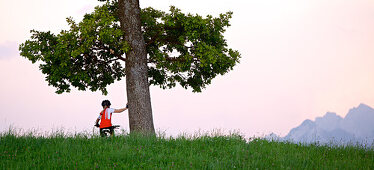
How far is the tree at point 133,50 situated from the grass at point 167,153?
3.44 meters

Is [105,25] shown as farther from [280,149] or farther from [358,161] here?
[358,161]

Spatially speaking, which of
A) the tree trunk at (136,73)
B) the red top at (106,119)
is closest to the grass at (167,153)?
the red top at (106,119)

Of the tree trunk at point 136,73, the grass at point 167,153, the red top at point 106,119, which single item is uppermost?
the tree trunk at point 136,73

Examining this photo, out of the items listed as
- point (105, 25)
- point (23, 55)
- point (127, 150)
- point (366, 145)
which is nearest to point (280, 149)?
point (366, 145)

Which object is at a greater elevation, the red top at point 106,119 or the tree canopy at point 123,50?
the tree canopy at point 123,50

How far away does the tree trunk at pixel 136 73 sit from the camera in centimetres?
1609

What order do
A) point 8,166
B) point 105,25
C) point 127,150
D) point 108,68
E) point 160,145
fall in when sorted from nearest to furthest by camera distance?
point 8,166
point 127,150
point 160,145
point 105,25
point 108,68

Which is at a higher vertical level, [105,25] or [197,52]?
[105,25]

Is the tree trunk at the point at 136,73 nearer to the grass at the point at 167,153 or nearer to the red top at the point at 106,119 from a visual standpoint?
the red top at the point at 106,119

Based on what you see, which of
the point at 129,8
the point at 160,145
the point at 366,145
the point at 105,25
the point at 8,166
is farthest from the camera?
the point at 129,8

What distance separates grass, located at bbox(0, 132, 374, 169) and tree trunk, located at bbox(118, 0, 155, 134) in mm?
2481

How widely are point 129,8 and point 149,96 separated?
435cm

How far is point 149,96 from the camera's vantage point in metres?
16.6

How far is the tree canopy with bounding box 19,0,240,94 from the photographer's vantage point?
51.6 feet
